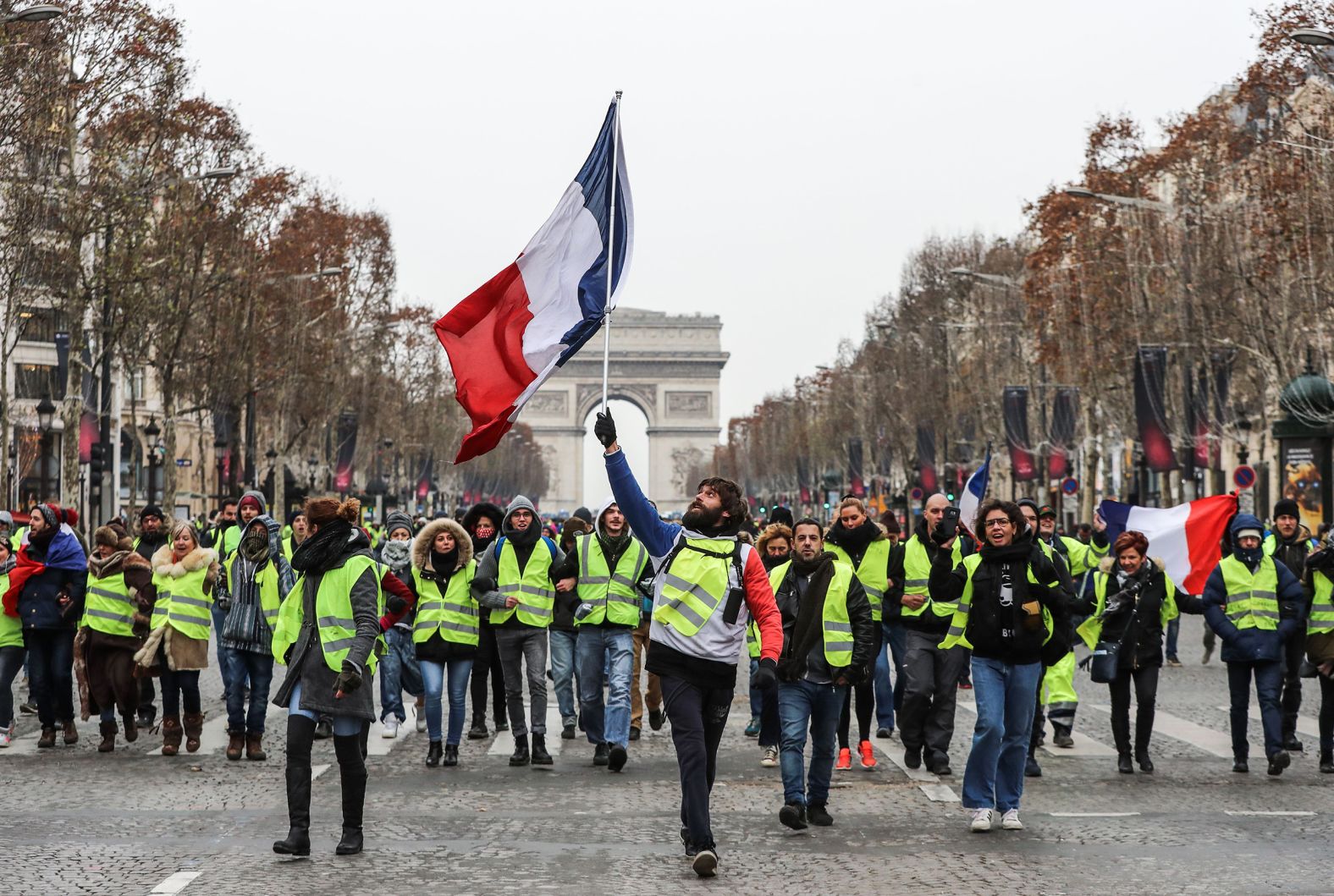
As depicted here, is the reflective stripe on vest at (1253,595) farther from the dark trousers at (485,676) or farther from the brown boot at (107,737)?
the brown boot at (107,737)

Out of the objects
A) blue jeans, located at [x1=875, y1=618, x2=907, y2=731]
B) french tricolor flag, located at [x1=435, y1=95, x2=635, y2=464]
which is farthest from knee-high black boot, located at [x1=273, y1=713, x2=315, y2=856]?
blue jeans, located at [x1=875, y1=618, x2=907, y2=731]

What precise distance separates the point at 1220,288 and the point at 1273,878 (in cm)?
3220

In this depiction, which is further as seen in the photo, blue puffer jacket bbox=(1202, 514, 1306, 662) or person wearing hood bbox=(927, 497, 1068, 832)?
blue puffer jacket bbox=(1202, 514, 1306, 662)

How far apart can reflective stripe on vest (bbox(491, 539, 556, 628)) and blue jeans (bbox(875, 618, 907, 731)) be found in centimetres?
231

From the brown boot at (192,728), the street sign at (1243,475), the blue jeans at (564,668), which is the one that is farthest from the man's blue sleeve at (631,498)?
the street sign at (1243,475)

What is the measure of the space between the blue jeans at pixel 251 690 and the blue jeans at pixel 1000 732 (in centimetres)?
487

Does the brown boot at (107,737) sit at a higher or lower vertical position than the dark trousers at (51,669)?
lower

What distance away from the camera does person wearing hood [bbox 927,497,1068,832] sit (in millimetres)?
10062

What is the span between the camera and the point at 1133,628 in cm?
1282

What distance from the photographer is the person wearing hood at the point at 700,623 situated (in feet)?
29.6

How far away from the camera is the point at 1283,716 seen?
1370cm

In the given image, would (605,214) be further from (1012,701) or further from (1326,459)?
(1326,459)

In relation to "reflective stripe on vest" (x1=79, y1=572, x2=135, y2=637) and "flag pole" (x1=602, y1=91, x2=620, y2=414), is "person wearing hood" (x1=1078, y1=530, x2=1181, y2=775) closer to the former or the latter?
"flag pole" (x1=602, y1=91, x2=620, y2=414)

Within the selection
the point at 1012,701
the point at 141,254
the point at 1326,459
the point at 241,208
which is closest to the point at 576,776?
the point at 1012,701
